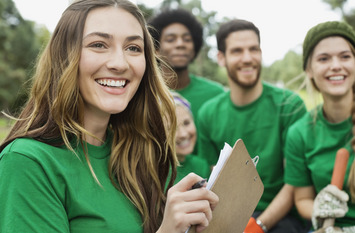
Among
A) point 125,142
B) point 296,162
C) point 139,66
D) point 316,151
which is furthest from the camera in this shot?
point 296,162

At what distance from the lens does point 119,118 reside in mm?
2043

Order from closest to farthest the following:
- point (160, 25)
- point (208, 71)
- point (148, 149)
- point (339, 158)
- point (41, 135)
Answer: point (41, 135)
point (148, 149)
point (339, 158)
point (160, 25)
point (208, 71)

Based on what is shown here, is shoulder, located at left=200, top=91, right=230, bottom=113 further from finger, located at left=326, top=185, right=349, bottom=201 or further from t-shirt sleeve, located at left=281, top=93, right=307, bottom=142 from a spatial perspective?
finger, located at left=326, top=185, right=349, bottom=201

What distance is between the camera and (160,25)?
528cm

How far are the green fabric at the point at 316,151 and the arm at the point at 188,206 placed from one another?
1620mm

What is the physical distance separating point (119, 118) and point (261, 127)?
72.7 inches

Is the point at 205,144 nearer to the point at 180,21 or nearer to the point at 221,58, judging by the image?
the point at 221,58

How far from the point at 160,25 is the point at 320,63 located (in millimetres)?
2825

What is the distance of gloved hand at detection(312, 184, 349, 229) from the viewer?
2467 millimetres

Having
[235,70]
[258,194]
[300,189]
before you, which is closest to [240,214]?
[258,194]

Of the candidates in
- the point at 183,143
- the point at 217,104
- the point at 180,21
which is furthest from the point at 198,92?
the point at 183,143

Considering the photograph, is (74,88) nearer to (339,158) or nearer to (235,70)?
(339,158)

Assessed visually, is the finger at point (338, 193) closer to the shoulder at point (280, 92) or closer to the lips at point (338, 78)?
the lips at point (338, 78)

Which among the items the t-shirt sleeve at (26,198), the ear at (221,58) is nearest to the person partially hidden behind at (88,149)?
the t-shirt sleeve at (26,198)
